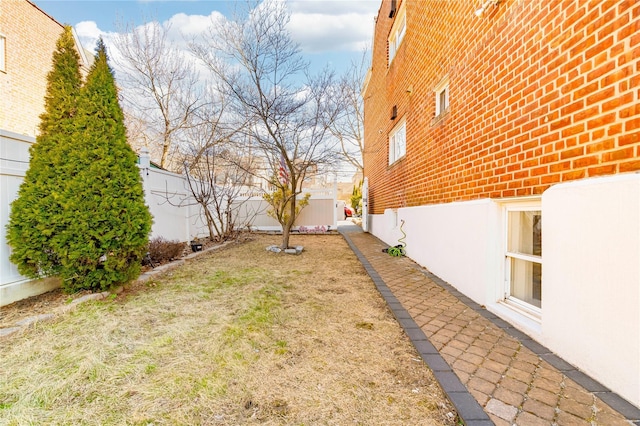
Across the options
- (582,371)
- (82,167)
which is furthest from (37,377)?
(582,371)

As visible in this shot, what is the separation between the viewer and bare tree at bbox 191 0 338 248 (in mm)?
7035

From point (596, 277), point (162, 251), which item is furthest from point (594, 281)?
point (162, 251)

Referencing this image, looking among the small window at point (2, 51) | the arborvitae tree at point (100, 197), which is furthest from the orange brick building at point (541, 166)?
the small window at point (2, 51)

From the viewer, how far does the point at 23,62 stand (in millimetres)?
9828

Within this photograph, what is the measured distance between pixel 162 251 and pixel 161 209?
1.28m

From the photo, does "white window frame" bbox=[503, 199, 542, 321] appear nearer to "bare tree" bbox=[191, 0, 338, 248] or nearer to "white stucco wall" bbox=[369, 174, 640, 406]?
"white stucco wall" bbox=[369, 174, 640, 406]

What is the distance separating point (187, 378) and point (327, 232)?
Answer: 1101cm

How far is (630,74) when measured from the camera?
1.85 meters

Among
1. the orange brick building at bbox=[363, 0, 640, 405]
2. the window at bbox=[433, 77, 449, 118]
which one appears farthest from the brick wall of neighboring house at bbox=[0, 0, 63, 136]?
the orange brick building at bbox=[363, 0, 640, 405]

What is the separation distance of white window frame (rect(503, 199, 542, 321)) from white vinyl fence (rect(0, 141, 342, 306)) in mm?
5474

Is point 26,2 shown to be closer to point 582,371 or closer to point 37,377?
point 37,377

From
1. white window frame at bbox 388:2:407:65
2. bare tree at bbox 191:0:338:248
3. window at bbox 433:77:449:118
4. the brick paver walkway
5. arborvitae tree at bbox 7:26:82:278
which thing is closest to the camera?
the brick paver walkway

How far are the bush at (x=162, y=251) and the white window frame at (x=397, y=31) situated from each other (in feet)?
25.1

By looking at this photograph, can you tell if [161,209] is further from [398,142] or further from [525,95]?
[525,95]
